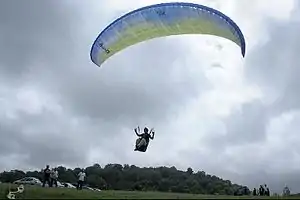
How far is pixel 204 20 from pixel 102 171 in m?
86.2

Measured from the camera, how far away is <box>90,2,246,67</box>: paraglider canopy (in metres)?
33.5

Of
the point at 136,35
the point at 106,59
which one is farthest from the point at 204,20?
the point at 106,59

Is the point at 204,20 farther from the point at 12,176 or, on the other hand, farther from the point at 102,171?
the point at 102,171

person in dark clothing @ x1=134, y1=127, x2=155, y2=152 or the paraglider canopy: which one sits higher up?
the paraglider canopy

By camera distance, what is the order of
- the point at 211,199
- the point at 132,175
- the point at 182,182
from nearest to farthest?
the point at 211,199 < the point at 182,182 < the point at 132,175

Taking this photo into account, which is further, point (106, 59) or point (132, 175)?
point (132, 175)

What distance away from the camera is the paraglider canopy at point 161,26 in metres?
33.5

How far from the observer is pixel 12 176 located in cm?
10038

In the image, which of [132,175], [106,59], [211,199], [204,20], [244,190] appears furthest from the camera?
[132,175]

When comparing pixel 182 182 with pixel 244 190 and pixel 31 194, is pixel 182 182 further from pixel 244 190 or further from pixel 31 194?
pixel 31 194

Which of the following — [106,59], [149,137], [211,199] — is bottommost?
[211,199]

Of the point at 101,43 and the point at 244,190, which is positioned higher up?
the point at 101,43

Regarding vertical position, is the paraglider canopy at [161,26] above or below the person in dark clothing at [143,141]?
above

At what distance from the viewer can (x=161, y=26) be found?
116 feet
